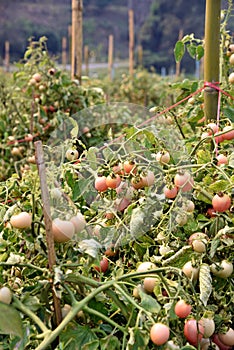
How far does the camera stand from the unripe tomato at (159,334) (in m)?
0.66

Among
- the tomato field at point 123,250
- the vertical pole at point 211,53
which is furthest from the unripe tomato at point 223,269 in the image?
the vertical pole at point 211,53

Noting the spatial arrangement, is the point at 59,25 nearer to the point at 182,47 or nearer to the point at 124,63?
the point at 124,63

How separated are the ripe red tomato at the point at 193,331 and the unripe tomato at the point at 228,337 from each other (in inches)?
3.3

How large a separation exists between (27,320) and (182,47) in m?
0.91

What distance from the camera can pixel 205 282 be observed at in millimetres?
776

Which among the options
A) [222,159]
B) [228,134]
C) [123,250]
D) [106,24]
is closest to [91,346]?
[123,250]

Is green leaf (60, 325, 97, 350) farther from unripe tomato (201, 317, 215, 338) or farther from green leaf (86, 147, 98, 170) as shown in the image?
green leaf (86, 147, 98, 170)

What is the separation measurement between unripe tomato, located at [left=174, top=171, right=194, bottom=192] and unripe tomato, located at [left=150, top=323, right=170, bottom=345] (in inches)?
10.2

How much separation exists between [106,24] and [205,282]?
31.1m

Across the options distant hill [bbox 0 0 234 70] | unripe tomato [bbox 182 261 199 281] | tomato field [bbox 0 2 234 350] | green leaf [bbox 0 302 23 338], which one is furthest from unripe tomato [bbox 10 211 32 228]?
distant hill [bbox 0 0 234 70]

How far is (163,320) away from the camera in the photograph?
2.23ft

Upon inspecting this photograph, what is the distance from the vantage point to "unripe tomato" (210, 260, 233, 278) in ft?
2.64

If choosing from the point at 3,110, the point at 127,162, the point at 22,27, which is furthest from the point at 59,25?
the point at 127,162

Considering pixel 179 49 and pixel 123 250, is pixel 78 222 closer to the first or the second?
pixel 123 250
